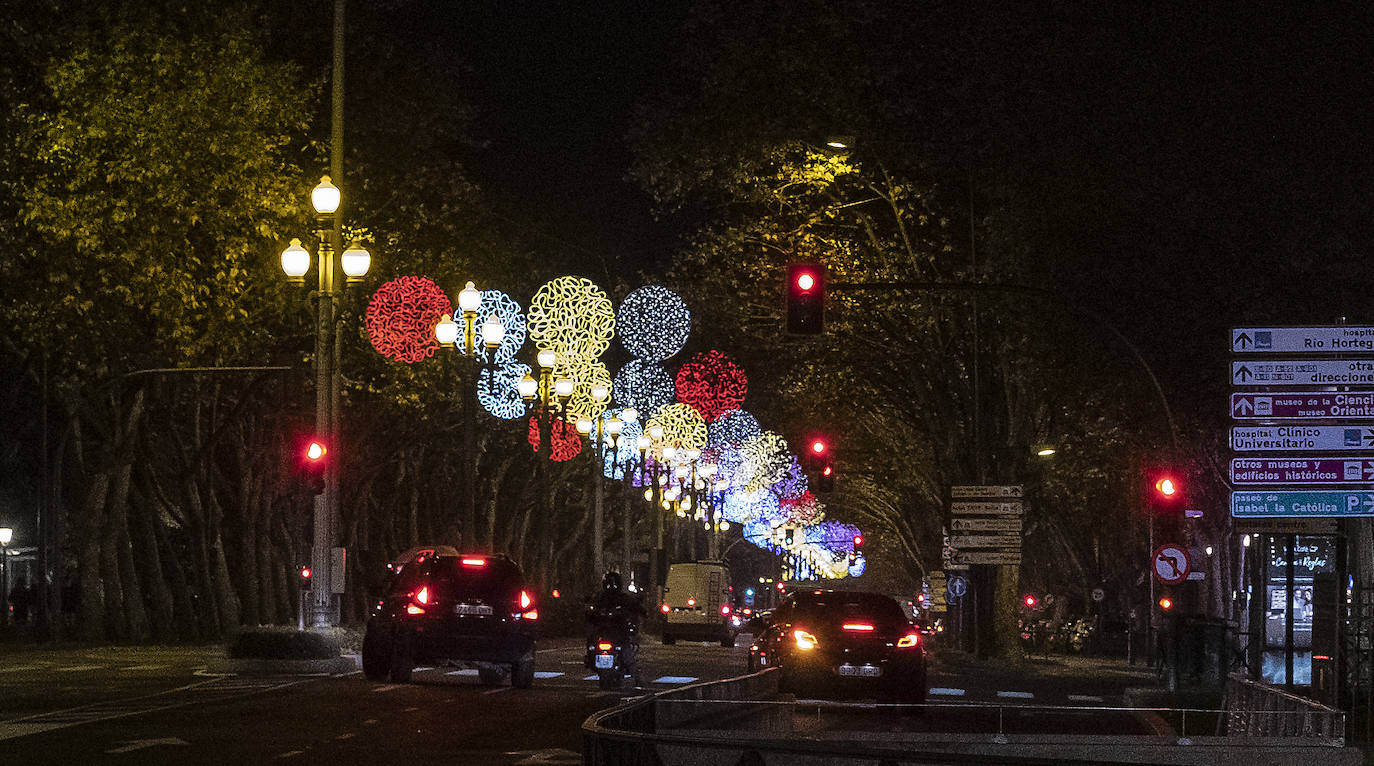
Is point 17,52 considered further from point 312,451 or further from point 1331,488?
point 1331,488

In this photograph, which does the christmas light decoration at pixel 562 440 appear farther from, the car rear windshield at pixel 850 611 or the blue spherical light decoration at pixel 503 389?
the car rear windshield at pixel 850 611

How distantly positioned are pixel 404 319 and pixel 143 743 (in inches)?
823

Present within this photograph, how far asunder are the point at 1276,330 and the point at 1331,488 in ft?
6.17

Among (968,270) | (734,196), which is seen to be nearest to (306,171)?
(734,196)

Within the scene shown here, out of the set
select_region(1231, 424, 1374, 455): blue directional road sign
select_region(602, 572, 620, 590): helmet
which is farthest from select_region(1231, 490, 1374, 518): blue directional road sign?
select_region(602, 572, 620, 590): helmet

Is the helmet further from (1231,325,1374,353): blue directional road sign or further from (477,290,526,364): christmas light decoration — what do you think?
(477,290,526,364): christmas light decoration

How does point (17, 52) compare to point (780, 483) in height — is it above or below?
above

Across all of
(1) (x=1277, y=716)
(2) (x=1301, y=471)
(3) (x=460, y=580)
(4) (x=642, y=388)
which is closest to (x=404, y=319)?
(3) (x=460, y=580)

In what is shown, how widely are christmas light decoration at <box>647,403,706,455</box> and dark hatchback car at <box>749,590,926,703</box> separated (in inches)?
1183

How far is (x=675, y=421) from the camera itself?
186 ft

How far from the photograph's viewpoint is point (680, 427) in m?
57.0

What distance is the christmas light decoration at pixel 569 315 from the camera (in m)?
42.0

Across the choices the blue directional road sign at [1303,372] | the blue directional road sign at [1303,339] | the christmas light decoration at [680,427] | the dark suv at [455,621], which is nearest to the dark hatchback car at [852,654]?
the dark suv at [455,621]

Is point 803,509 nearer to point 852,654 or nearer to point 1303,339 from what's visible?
point 852,654
